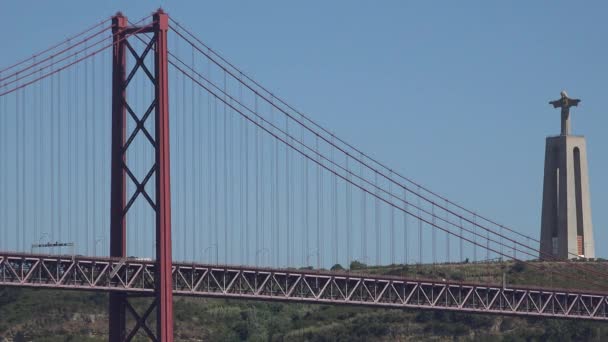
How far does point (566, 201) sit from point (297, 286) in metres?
50.5

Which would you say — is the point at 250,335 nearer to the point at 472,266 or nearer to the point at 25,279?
the point at 472,266

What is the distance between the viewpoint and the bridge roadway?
302 feet

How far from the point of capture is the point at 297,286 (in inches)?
4112

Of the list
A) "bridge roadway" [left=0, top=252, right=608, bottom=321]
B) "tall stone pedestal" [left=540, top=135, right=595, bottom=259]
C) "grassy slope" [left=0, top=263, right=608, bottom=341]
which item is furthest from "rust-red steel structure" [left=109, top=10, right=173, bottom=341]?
"tall stone pedestal" [left=540, top=135, right=595, bottom=259]

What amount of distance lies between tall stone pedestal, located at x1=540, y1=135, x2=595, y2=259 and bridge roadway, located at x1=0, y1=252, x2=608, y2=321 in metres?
29.5

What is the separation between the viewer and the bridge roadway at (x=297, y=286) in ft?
302

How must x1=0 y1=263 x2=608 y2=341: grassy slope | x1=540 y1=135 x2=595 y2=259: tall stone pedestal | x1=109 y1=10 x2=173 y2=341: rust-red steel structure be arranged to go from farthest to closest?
x1=540 y1=135 x2=595 y2=259: tall stone pedestal < x1=0 y1=263 x2=608 y2=341: grassy slope < x1=109 y1=10 x2=173 y2=341: rust-red steel structure

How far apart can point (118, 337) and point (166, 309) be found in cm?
382

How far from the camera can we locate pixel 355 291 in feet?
353

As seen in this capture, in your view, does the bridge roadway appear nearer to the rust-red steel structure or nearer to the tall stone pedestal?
the rust-red steel structure

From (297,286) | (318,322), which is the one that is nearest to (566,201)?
(318,322)

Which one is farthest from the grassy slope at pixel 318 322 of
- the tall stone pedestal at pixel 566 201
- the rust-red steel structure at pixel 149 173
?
the rust-red steel structure at pixel 149 173

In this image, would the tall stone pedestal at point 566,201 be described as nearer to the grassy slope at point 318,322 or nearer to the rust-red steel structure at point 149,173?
the grassy slope at point 318,322

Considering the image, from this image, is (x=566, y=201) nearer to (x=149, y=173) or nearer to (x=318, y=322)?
(x=318, y=322)
